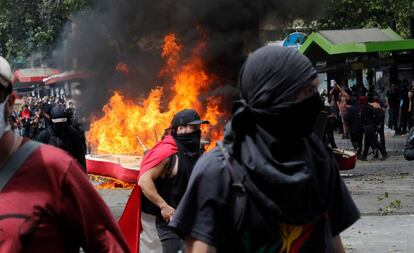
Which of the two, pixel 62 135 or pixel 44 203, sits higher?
pixel 44 203

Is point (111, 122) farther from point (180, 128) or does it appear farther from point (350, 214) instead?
point (350, 214)

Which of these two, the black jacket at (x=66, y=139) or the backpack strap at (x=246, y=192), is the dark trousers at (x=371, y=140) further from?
the backpack strap at (x=246, y=192)

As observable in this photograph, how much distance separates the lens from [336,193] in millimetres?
3051

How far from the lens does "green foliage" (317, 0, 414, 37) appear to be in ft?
91.2

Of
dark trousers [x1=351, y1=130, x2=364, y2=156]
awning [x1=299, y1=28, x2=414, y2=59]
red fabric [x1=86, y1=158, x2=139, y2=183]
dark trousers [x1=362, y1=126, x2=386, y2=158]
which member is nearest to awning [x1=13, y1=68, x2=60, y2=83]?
awning [x1=299, y1=28, x2=414, y2=59]

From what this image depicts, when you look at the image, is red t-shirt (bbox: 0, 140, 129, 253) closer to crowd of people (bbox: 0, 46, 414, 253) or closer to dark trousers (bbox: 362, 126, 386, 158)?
crowd of people (bbox: 0, 46, 414, 253)

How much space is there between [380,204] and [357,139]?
916 cm

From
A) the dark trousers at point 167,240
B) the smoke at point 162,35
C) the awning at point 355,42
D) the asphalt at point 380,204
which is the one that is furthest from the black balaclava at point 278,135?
the awning at point 355,42

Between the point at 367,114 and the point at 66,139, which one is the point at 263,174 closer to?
the point at 66,139

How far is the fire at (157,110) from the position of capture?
63.8ft

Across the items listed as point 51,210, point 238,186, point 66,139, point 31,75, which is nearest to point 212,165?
point 238,186

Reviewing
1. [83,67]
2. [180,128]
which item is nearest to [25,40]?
[83,67]

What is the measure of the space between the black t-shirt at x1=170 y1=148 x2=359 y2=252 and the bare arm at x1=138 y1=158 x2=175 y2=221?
3.23m

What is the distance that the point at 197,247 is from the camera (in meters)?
2.84
